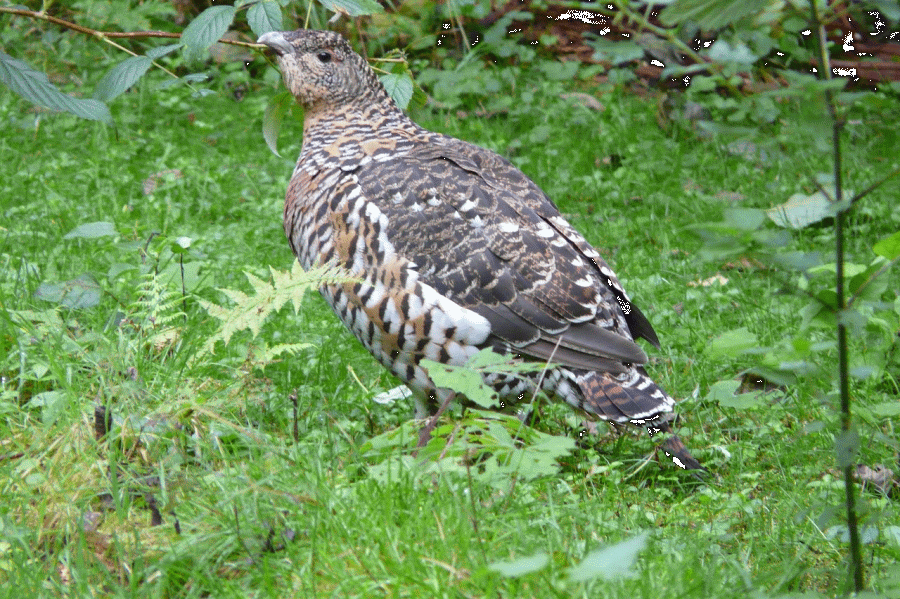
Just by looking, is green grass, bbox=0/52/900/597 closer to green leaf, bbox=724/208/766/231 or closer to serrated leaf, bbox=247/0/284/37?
green leaf, bbox=724/208/766/231

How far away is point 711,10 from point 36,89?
1.84 m

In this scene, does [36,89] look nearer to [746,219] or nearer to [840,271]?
[746,219]

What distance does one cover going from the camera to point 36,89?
9.24 ft

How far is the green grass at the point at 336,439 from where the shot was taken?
2529 millimetres

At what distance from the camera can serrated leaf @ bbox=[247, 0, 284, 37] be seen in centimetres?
312

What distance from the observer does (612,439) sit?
4062 millimetres

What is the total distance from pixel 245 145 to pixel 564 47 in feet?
9.78

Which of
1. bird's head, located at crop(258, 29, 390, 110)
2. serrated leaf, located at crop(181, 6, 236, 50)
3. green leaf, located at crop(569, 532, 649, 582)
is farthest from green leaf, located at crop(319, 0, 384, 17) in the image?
green leaf, located at crop(569, 532, 649, 582)

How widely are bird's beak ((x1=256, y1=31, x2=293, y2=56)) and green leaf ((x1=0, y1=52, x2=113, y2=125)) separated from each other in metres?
1.75

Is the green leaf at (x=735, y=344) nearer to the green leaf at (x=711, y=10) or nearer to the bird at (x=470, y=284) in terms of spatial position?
the green leaf at (x=711, y=10)

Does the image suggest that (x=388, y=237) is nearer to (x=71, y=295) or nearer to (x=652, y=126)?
(x=71, y=295)

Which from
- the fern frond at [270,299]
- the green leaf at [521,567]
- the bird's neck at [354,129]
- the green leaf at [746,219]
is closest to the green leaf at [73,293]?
the fern frond at [270,299]

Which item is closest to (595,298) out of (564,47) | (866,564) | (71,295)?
(866,564)

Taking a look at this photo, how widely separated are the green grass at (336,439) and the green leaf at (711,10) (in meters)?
0.26
